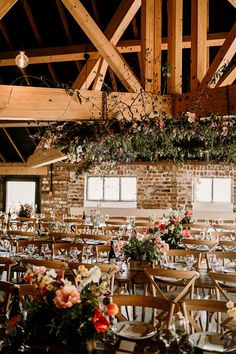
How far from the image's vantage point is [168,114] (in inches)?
265

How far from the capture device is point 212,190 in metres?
14.5

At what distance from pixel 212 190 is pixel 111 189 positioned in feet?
11.1

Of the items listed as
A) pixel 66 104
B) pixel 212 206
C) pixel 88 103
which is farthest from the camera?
pixel 212 206

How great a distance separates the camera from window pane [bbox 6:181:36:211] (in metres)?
16.5

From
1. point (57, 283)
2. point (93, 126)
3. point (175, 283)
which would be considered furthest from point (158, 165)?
point (57, 283)

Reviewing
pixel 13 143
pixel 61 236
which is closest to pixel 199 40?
pixel 61 236

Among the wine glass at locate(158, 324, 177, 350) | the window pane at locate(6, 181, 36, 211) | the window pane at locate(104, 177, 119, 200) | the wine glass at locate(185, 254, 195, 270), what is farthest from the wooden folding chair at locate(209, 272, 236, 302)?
the window pane at locate(6, 181, 36, 211)

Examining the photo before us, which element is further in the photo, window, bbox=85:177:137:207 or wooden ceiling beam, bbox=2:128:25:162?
window, bbox=85:177:137:207

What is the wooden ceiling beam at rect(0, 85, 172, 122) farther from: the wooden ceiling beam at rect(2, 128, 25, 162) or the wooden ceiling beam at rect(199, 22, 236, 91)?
the wooden ceiling beam at rect(2, 128, 25, 162)

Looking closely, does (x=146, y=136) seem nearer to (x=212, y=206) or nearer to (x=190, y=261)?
(x=190, y=261)

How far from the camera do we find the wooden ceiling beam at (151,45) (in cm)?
681

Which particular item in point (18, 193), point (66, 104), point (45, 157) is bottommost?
point (18, 193)

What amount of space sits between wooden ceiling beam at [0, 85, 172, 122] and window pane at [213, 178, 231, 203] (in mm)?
8090

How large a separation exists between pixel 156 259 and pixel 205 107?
2260mm
